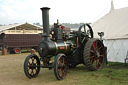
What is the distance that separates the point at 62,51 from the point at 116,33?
416 cm

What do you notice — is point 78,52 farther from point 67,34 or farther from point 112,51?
point 112,51

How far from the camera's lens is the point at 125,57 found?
343 inches

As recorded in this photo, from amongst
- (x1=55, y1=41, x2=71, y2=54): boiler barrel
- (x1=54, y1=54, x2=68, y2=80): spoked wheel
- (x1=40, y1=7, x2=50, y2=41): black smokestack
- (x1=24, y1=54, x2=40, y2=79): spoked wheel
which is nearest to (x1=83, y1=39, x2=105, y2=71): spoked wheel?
(x1=55, y1=41, x2=71, y2=54): boiler barrel

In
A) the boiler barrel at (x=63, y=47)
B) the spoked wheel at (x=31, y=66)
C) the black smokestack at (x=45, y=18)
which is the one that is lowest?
the spoked wheel at (x=31, y=66)

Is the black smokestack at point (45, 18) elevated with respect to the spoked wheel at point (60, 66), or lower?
elevated

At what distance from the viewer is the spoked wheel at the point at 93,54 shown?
6.68 meters

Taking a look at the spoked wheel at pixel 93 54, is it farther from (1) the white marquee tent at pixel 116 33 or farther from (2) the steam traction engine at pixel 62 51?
(1) the white marquee tent at pixel 116 33

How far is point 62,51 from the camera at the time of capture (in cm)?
651

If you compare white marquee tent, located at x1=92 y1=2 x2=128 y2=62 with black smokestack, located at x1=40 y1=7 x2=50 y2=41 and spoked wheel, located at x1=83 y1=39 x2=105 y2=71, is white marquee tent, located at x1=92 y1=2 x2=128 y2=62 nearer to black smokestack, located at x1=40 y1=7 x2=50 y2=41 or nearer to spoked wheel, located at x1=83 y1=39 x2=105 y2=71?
spoked wheel, located at x1=83 y1=39 x2=105 y2=71

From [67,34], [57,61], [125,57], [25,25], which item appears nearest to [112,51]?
[125,57]

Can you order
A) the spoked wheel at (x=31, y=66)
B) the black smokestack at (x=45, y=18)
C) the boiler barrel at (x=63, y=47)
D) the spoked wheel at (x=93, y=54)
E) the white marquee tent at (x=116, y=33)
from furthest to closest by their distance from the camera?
the white marquee tent at (x=116, y=33) < the spoked wheel at (x=93, y=54) < the boiler barrel at (x=63, y=47) < the black smokestack at (x=45, y=18) < the spoked wheel at (x=31, y=66)

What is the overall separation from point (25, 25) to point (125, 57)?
1580 centimetres

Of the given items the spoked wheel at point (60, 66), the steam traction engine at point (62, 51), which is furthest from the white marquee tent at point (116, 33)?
the spoked wheel at point (60, 66)

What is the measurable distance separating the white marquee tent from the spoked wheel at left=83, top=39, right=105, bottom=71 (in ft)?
5.72
